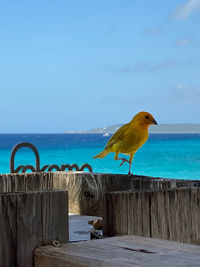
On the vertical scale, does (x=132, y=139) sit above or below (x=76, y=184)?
above

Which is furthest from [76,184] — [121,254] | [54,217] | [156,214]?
[121,254]

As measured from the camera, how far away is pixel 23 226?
1.50 metres

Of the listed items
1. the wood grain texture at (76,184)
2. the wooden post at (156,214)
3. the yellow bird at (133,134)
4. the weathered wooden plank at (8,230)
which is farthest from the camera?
the yellow bird at (133,134)

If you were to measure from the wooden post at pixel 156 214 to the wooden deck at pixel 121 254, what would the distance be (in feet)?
0.42

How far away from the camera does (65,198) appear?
1.59 metres

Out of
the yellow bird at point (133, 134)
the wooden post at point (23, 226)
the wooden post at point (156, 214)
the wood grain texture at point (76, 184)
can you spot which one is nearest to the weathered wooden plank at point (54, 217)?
the wooden post at point (23, 226)

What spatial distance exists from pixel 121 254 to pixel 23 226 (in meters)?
0.35

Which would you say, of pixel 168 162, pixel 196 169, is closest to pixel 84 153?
pixel 168 162

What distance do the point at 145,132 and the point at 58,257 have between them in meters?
2.18

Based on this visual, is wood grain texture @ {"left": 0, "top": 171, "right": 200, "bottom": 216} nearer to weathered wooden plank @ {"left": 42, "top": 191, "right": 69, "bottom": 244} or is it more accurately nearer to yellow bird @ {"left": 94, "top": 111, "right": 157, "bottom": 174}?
yellow bird @ {"left": 94, "top": 111, "right": 157, "bottom": 174}

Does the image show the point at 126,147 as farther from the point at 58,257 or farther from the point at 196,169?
the point at 196,169

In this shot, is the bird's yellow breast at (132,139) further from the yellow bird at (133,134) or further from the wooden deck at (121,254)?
the wooden deck at (121,254)

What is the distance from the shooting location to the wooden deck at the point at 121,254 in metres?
1.23

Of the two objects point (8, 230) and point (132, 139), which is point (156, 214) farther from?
point (132, 139)
